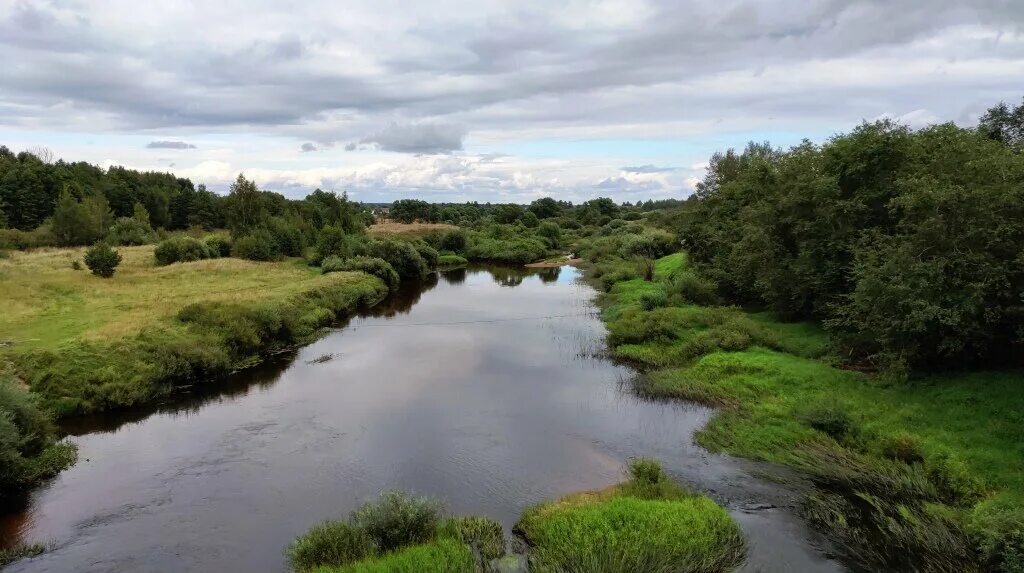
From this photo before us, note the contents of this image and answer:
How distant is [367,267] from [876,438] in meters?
51.9

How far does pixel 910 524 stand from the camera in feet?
48.7

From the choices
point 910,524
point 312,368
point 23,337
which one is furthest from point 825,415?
point 23,337

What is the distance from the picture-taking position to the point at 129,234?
3115 inches

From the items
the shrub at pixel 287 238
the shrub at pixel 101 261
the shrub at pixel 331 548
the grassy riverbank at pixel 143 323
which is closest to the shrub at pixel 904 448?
the shrub at pixel 331 548

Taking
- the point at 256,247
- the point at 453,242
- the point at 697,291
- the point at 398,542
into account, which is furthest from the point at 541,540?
the point at 453,242

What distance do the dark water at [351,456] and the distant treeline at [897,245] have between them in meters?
8.07

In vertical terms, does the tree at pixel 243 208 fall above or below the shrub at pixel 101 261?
above

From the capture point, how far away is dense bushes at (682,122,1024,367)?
64.1 ft

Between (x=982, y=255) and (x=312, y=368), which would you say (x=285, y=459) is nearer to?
(x=312, y=368)

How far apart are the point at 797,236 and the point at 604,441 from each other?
741 inches

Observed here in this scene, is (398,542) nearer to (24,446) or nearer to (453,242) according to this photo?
(24,446)

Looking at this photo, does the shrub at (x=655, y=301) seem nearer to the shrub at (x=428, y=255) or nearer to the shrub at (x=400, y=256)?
the shrub at (x=400, y=256)

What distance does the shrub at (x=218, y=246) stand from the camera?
6806 centimetres

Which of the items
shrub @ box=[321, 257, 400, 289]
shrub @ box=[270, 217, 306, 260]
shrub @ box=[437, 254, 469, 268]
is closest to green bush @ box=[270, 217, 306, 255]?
shrub @ box=[270, 217, 306, 260]
